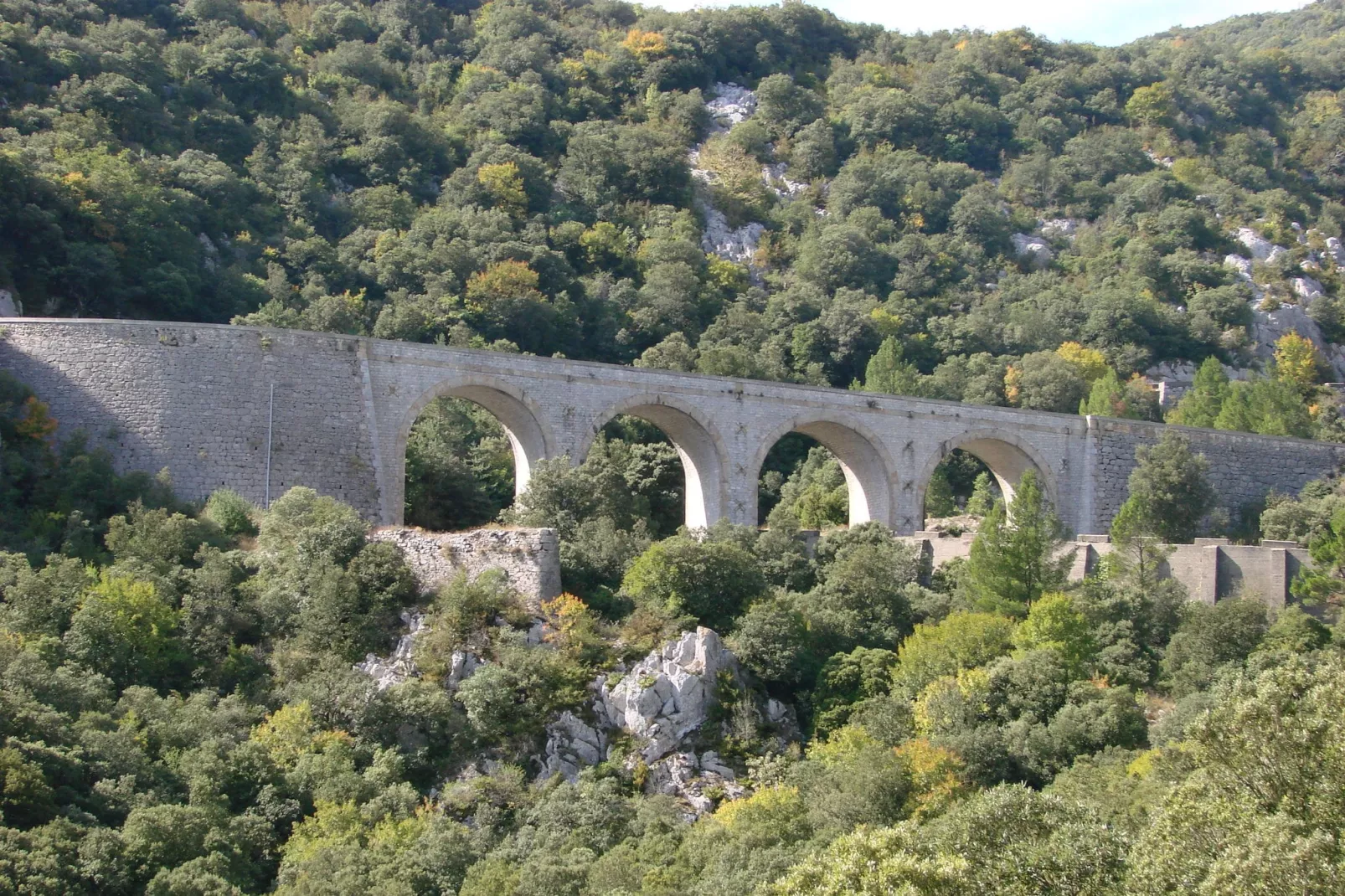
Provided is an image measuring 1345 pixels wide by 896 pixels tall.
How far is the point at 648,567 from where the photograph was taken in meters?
30.8

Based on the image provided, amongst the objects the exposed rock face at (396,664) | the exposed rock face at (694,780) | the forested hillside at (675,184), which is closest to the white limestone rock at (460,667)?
the exposed rock face at (396,664)

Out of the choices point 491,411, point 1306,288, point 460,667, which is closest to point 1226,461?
point 491,411

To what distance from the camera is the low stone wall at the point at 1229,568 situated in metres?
34.1

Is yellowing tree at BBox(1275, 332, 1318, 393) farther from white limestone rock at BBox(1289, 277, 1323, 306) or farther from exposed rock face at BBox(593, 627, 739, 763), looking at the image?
exposed rock face at BBox(593, 627, 739, 763)

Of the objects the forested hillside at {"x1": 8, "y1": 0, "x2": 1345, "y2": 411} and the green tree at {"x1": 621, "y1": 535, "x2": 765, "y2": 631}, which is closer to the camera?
the green tree at {"x1": 621, "y1": 535, "x2": 765, "y2": 631}

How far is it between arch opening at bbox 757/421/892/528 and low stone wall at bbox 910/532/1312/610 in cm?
624

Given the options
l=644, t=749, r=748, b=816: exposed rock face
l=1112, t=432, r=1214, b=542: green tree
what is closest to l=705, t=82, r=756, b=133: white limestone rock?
l=1112, t=432, r=1214, b=542: green tree

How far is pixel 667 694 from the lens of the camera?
27.8m

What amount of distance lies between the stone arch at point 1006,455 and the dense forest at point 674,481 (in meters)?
1.03

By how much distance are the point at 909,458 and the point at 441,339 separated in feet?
49.2

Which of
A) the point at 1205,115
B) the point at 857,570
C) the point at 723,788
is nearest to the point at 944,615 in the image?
the point at 857,570

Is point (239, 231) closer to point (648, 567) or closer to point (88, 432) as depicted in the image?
point (88, 432)

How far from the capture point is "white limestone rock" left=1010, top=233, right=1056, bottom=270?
230ft

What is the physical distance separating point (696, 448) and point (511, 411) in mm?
4822
